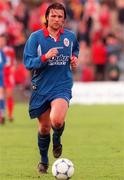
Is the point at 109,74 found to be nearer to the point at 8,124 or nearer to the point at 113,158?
the point at 8,124

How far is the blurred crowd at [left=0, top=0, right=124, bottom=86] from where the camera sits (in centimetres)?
2831

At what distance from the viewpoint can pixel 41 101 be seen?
10766 mm

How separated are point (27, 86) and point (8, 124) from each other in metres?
7.17

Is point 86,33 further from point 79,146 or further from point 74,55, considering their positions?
point 74,55

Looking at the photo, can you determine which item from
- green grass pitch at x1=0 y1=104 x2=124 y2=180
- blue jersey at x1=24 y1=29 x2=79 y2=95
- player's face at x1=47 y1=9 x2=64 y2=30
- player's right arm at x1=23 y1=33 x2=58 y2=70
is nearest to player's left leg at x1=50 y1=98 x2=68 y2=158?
blue jersey at x1=24 y1=29 x2=79 y2=95

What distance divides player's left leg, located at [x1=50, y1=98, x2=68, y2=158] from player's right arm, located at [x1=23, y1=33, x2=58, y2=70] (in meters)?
0.57

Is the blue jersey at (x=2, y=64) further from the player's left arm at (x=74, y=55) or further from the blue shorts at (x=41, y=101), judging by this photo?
the blue shorts at (x=41, y=101)

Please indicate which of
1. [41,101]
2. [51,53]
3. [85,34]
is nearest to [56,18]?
[51,53]

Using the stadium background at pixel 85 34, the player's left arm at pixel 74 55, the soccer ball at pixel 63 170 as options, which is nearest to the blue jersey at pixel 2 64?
the stadium background at pixel 85 34

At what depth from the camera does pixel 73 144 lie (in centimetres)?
1512

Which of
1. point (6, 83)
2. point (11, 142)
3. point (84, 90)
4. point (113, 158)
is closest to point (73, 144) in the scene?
point (11, 142)

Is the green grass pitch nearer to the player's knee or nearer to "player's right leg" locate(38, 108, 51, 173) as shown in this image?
"player's right leg" locate(38, 108, 51, 173)

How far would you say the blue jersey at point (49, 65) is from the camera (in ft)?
35.0

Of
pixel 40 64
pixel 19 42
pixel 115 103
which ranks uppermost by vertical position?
pixel 40 64
